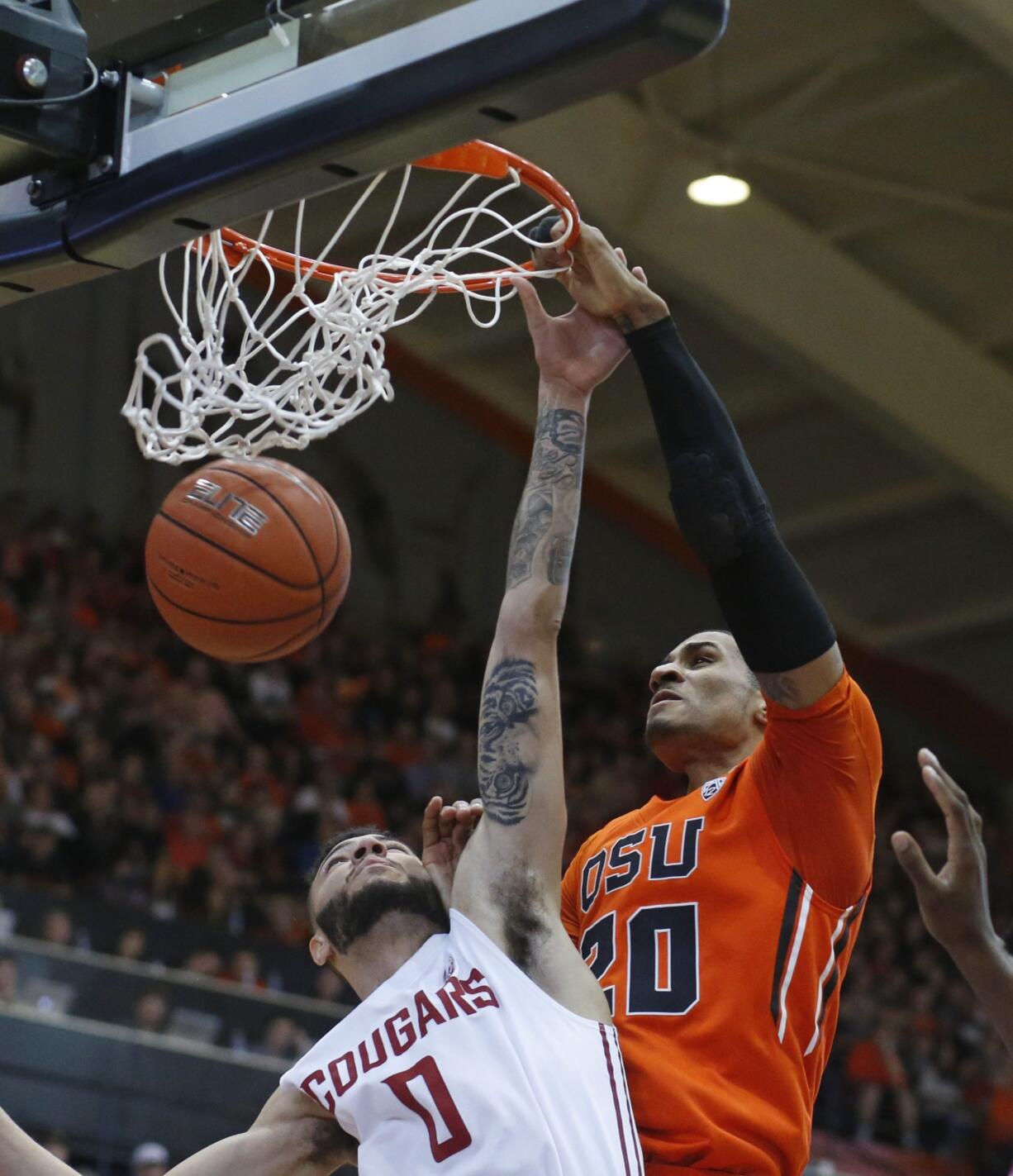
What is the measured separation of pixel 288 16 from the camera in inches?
112

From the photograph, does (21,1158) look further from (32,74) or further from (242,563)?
(32,74)

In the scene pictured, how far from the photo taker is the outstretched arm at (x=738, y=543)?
118 inches

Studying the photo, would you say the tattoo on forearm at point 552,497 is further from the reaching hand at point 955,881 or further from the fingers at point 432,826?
the reaching hand at point 955,881

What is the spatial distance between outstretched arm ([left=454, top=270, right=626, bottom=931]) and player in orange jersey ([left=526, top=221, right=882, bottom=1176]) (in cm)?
5

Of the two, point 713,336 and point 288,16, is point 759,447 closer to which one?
point 713,336

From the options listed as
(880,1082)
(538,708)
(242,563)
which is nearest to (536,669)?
(538,708)

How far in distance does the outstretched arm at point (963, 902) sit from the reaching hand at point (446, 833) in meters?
0.78

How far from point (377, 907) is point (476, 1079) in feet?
1.53

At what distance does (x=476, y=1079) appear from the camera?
2918 mm

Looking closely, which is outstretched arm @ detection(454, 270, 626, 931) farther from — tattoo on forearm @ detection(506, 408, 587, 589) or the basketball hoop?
the basketball hoop

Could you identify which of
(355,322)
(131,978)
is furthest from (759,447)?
(355,322)

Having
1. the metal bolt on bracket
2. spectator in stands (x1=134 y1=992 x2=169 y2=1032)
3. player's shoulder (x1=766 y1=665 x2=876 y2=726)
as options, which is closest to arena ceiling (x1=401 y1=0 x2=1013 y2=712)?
spectator in stands (x1=134 y1=992 x2=169 y2=1032)

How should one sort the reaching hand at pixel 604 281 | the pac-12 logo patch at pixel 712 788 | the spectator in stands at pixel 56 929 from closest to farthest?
the reaching hand at pixel 604 281 → the pac-12 logo patch at pixel 712 788 → the spectator in stands at pixel 56 929

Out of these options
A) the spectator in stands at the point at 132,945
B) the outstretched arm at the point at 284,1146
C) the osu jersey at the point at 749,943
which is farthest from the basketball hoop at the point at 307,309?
the spectator in stands at the point at 132,945
